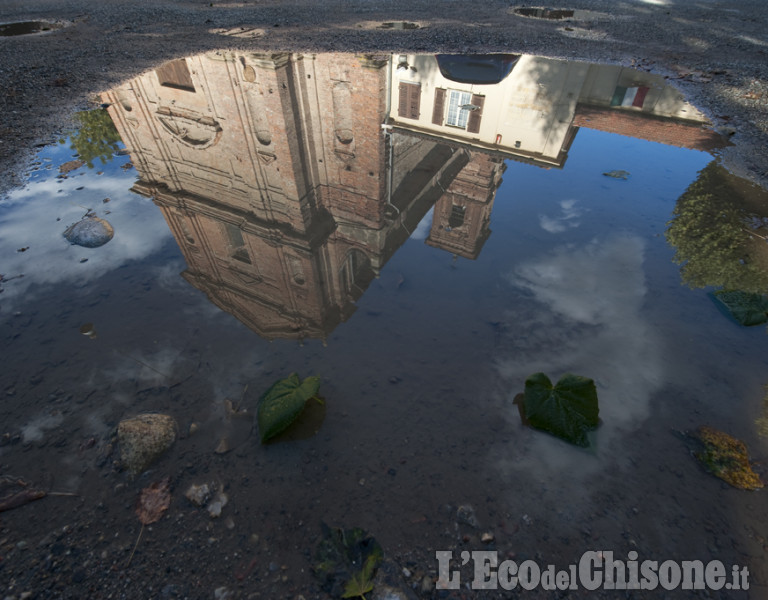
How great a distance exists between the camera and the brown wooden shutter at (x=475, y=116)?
1059 cm

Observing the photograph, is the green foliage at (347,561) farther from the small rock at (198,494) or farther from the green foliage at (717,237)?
the green foliage at (717,237)

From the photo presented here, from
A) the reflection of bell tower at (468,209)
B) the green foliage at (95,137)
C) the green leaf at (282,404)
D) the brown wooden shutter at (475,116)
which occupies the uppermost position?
the green foliage at (95,137)

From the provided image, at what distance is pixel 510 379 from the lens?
3.63 m

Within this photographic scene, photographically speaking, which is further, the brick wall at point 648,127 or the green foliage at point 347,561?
the brick wall at point 648,127

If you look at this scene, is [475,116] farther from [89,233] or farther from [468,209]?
[89,233]

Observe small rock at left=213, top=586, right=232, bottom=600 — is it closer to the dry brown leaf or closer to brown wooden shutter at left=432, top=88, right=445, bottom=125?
the dry brown leaf

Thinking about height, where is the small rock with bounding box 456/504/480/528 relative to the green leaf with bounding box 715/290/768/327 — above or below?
below

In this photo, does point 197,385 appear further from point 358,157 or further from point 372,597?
point 358,157

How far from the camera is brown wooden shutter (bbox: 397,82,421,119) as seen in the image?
33.1ft

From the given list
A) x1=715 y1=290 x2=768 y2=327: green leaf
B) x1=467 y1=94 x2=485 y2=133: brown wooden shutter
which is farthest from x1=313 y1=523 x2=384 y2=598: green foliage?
x1=467 y1=94 x2=485 y2=133: brown wooden shutter

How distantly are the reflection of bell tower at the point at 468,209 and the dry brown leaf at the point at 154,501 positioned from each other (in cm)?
409

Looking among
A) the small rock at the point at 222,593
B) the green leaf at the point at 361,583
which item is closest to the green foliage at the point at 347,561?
the green leaf at the point at 361,583

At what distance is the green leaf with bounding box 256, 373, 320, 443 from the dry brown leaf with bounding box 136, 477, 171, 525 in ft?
2.47

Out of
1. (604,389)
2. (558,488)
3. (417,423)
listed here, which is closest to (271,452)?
(417,423)
